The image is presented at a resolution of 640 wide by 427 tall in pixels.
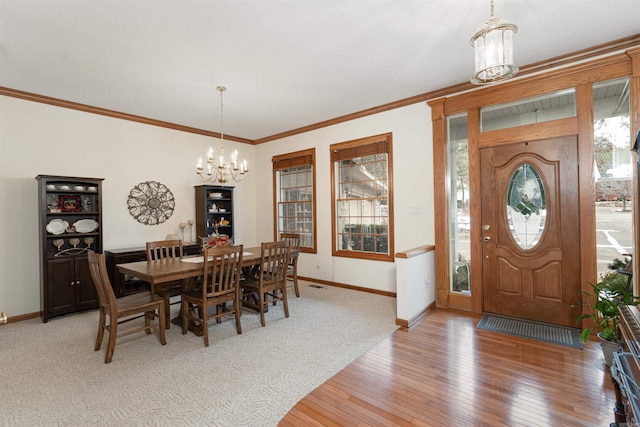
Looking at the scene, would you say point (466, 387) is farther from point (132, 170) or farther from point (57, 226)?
point (132, 170)

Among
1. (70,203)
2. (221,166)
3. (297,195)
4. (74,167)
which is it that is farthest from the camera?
(297,195)

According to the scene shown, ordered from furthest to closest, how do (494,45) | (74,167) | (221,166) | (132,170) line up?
(132,170)
(74,167)
(221,166)
(494,45)

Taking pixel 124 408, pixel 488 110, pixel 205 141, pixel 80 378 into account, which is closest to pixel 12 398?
pixel 80 378

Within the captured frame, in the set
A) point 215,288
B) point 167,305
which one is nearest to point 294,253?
point 215,288

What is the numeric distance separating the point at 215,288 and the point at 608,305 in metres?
3.43

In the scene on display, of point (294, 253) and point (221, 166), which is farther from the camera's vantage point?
point (294, 253)

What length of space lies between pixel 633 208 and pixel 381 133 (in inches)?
115

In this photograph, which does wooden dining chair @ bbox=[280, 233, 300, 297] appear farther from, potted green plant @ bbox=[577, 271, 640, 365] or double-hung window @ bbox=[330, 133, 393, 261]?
potted green plant @ bbox=[577, 271, 640, 365]

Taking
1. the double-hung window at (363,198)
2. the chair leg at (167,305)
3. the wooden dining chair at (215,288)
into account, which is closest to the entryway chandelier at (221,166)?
the wooden dining chair at (215,288)

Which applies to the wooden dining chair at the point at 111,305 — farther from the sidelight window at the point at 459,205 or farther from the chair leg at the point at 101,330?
the sidelight window at the point at 459,205

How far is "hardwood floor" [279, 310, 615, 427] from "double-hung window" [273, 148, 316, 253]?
10.0 ft

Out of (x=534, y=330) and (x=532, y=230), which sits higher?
(x=532, y=230)

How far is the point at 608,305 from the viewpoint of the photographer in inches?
93.6

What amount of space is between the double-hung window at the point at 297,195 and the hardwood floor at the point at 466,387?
10.0 ft
